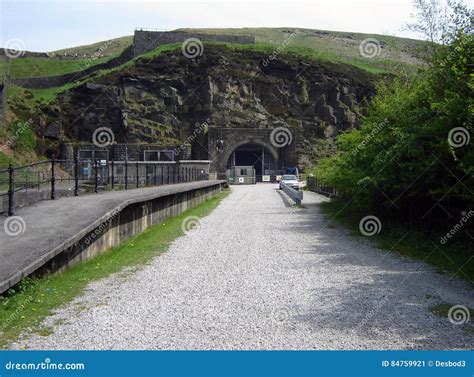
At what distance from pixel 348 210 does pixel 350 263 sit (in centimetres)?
1098

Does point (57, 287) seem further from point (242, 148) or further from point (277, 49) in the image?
point (277, 49)

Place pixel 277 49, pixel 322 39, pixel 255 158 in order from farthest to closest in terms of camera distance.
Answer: pixel 322 39 < pixel 277 49 < pixel 255 158

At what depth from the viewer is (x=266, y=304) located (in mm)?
7625

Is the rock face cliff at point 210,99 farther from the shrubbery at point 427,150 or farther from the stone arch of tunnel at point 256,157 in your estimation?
the shrubbery at point 427,150

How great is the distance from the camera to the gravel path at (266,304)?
5953 millimetres

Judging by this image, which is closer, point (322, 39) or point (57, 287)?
point (57, 287)

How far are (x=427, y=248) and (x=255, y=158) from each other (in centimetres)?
6732

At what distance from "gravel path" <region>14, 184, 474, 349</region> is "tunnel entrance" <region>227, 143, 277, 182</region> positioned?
6180 cm

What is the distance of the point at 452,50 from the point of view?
13.2m

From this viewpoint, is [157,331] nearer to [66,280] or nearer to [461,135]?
[66,280]

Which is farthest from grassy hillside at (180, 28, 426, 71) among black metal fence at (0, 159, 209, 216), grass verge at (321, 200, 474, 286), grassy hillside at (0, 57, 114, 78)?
grass verge at (321, 200, 474, 286)

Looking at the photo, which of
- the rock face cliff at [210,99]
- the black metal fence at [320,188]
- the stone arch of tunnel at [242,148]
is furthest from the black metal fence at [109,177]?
the rock face cliff at [210,99]

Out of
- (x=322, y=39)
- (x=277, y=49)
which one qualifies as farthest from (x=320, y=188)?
(x=322, y=39)

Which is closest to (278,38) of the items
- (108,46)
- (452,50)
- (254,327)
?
(108,46)
